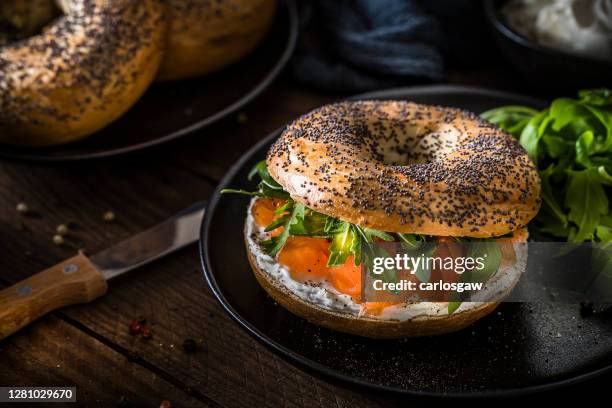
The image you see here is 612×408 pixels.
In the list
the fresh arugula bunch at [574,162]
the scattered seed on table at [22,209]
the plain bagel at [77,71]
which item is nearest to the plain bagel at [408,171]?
the fresh arugula bunch at [574,162]

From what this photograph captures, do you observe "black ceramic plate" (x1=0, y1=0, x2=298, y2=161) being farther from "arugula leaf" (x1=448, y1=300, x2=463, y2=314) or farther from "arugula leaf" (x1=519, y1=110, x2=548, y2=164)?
"arugula leaf" (x1=448, y1=300, x2=463, y2=314)

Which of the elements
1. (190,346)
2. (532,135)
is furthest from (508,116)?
(190,346)

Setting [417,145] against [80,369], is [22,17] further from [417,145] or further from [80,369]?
[417,145]

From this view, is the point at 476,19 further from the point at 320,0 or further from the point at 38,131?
the point at 38,131

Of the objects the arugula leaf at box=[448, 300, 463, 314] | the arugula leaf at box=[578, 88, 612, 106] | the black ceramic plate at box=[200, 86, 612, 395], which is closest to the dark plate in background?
the arugula leaf at box=[578, 88, 612, 106]

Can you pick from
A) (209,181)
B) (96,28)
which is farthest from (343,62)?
(96,28)

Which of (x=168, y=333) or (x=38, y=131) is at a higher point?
(x=38, y=131)
